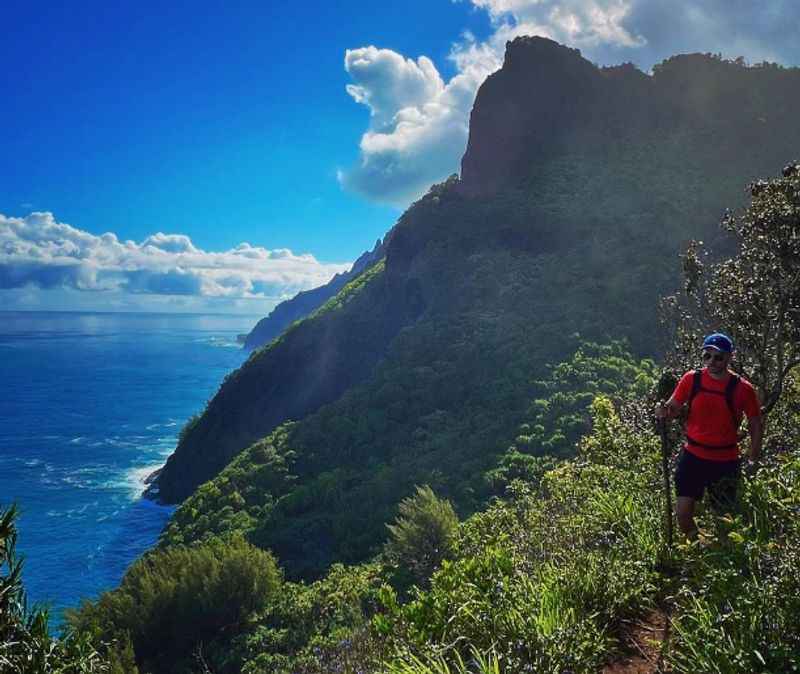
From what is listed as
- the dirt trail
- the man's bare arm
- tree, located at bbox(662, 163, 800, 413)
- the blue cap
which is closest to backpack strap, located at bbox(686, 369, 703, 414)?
the blue cap

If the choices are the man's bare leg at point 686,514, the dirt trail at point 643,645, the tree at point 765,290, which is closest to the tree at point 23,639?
the dirt trail at point 643,645

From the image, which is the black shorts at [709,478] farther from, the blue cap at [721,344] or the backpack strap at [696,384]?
the blue cap at [721,344]

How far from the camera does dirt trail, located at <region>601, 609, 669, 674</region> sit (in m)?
3.44

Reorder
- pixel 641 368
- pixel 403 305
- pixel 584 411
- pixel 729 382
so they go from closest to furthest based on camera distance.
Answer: pixel 729 382, pixel 584 411, pixel 641 368, pixel 403 305

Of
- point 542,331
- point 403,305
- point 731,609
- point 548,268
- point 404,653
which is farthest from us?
point 403,305

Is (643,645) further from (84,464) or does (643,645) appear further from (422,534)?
(84,464)

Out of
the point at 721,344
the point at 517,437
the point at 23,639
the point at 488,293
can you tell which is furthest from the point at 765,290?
the point at 488,293

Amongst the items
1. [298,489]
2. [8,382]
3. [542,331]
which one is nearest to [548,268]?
[542,331]

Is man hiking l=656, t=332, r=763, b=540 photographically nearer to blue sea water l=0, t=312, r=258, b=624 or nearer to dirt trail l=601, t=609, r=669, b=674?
dirt trail l=601, t=609, r=669, b=674

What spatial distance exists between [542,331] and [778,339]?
39.6 metres

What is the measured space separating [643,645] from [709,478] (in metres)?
1.66

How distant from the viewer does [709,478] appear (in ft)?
15.1

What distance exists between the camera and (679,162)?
61531 mm

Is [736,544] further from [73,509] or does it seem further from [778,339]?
[73,509]
